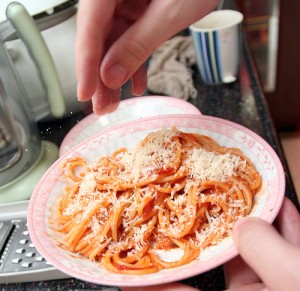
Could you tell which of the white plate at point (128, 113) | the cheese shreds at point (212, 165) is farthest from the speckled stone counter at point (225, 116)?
the cheese shreds at point (212, 165)

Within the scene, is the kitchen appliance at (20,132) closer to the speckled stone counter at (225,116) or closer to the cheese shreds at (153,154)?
the speckled stone counter at (225,116)

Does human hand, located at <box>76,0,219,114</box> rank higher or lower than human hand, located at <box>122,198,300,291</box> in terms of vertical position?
higher

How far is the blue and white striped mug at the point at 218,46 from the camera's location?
0.85 m

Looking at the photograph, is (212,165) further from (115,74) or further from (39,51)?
(39,51)

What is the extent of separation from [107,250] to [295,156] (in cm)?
131

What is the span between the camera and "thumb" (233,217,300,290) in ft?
1.15

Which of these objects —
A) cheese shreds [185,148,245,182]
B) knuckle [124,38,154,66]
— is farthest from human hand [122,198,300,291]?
knuckle [124,38,154,66]

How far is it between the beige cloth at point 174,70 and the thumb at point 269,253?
490mm

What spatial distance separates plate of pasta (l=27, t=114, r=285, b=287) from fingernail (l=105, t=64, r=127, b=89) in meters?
0.11

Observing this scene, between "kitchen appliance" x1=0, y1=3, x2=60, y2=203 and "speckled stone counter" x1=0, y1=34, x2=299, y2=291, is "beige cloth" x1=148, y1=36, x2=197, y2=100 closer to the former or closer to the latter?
"speckled stone counter" x1=0, y1=34, x2=299, y2=291

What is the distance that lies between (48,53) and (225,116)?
349 millimetres

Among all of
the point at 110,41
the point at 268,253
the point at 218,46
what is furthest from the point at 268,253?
the point at 218,46

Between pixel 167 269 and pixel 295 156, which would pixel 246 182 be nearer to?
pixel 167 269

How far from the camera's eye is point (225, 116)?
2.56 ft
